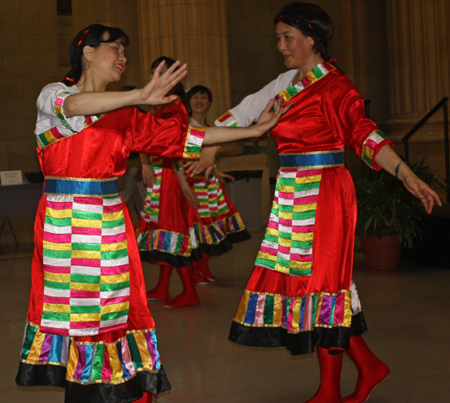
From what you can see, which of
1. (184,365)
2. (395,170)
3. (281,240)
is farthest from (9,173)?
(395,170)

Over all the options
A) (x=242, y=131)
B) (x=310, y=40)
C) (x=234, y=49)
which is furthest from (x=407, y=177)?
(x=234, y=49)

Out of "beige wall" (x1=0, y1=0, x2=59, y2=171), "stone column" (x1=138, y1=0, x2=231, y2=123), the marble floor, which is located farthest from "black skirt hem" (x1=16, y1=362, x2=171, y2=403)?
"beige wall" (x1=0, y1=0, x2=59, y2=171)

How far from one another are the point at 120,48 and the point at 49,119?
0.39 meters

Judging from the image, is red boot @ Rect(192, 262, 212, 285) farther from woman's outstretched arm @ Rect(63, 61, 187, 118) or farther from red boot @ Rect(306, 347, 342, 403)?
woman's outstretched arm @ Rect(63, 61, 187, 118)

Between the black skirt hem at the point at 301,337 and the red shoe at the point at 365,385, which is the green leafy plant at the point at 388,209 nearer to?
the red shoe at the point at 365,385

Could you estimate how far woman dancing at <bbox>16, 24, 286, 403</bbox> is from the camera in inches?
91.4

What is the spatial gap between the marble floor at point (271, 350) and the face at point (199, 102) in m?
1.52

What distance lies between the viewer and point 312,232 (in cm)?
272

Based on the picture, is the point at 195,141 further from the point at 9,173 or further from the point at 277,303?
the point at 9,173

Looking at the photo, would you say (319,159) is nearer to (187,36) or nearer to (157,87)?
(157,87)

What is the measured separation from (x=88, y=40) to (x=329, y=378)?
1646 mm

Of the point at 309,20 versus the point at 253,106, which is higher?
the point at 309,20

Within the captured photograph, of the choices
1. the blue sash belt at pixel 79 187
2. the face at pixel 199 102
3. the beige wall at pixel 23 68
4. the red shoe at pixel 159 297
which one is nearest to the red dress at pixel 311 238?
the blue sash belt at pixel 79 187

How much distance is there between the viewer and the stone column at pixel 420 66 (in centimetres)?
971
